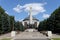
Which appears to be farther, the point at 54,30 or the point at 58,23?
the point at 54,30

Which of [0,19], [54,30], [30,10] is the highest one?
[30,10]

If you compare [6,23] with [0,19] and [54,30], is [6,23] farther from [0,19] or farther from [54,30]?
[54,30]

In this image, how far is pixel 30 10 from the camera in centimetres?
11981

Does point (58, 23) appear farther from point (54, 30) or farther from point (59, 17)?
point (54, 30)

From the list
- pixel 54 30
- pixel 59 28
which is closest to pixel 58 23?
pixel 59 28

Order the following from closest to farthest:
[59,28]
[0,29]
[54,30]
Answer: [0,29], [59,28], [54,30]

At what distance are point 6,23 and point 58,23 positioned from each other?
17.4 metres

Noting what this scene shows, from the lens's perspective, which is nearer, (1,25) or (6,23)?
(1,25)

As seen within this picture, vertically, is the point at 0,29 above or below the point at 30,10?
below

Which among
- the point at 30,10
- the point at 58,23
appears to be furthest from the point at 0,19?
the point at 30,10

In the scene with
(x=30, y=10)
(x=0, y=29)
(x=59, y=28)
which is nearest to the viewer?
(x=0, y=29)

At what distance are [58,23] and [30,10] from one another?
64789mm

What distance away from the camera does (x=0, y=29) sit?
51062 millimetres

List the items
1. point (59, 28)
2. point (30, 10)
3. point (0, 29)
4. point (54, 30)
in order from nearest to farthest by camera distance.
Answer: point (0, 29)
point (59, 28)
point (54, 30)
point (30, 10)
